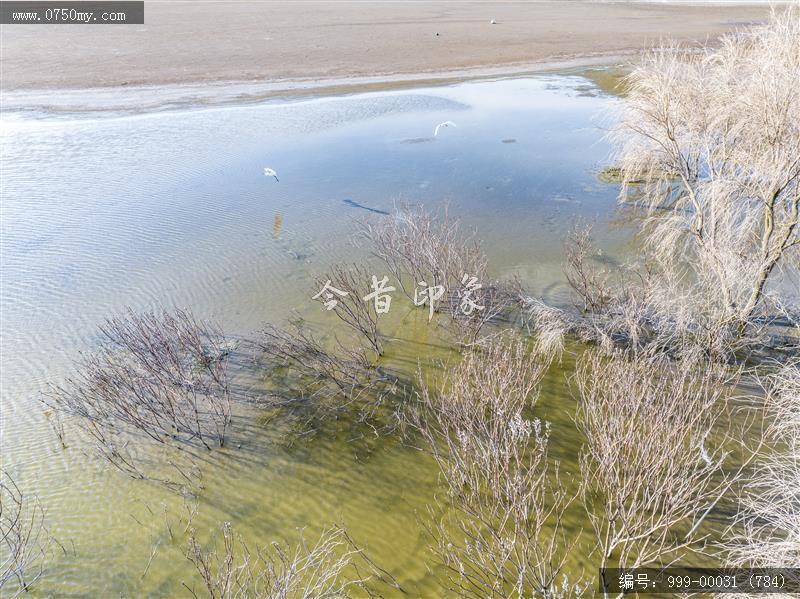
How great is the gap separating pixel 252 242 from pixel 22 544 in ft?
36.8

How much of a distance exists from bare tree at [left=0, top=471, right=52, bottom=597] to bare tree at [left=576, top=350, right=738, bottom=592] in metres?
8.26

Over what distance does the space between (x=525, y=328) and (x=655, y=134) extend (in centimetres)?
646

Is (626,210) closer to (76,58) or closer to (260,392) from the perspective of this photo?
(260,392)

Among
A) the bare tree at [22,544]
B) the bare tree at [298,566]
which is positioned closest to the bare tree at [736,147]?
the bare tree at [298,566]

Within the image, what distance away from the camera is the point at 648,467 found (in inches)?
226

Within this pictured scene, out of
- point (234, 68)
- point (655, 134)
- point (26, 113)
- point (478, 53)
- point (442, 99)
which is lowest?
point (655, 134)

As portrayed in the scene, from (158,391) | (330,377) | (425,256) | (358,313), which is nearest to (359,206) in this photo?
(425,256)

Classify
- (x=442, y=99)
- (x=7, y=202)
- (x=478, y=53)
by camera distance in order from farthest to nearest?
(x=478, y=53)
(x=442, y=99)
(x=7, y=202)

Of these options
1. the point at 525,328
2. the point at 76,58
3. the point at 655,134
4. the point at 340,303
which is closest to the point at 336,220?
the point at 340,303

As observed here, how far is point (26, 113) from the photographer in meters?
29.5

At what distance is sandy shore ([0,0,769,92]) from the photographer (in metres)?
37.9

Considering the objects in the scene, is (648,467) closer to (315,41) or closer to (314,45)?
(314,45)

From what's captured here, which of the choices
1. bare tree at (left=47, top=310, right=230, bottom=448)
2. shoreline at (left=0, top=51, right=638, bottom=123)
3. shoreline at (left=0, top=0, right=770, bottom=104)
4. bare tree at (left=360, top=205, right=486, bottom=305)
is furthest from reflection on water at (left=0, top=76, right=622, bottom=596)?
shoreline at (left=0, top=0, right=770, bottom=104)

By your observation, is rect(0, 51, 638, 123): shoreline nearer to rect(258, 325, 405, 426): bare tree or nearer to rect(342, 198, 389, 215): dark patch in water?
rect(342, 198, 389, 215): dark patch in water
